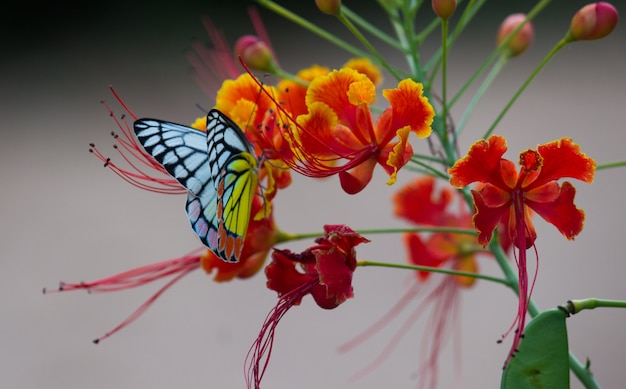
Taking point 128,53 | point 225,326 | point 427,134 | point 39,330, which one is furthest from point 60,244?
point 427,134

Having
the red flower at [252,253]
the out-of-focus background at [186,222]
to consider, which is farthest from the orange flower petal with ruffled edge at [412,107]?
the out-of-focus background at [186,222]

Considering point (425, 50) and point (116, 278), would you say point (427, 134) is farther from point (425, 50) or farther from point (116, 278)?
point (425, 50)

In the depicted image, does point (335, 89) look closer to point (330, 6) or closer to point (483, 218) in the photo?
point (330, 6)

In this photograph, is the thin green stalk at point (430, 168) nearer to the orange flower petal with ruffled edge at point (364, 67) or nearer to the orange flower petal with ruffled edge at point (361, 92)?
the orange flower petal with ruffled edge at point (361, 92)

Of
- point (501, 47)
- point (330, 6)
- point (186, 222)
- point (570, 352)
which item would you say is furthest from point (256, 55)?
point (186, 222)

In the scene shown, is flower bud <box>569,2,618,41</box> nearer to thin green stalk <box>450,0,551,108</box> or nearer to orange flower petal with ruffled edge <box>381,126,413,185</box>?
thin green stalk <box>450,0,551,108</box>

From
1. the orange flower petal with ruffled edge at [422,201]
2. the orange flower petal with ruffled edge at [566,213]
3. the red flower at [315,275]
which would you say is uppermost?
the orange flower petal with ruffled edge at [422,201]
